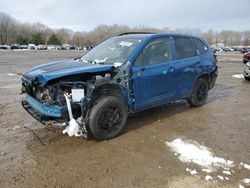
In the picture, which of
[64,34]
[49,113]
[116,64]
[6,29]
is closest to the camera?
[49,113]

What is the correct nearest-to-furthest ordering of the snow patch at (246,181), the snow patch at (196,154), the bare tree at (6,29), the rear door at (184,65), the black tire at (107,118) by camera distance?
the snow patch at (246,181), the snow patch at (196,154), the black tire at (107,118), the rear door at (184,65), the bare tree at (6,29)

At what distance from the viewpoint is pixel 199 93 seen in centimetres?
693

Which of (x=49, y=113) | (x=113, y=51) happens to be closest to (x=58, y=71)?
(x=49, y=113)

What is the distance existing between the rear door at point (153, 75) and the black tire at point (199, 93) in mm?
1190

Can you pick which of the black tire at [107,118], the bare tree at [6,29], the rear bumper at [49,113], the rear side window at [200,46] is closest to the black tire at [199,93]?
the rear side window at [200,46]

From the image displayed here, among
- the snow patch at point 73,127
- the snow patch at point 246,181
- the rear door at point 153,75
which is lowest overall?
the snow patch at point 246,181

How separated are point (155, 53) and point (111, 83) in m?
1.32

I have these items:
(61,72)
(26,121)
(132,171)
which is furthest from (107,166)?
(26,121)

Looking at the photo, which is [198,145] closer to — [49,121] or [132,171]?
[132,171]

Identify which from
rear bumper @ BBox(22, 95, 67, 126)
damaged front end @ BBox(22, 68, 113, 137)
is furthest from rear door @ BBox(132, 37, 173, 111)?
rear bumper @ BBox(22, 95, 67, 126)

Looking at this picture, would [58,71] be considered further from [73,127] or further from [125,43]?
[125,43]

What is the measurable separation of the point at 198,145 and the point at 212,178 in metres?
1.09

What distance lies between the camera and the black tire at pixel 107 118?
173 inches

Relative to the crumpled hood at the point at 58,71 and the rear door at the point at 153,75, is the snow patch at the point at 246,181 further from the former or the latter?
the crumpled hood at the point at 58,71
